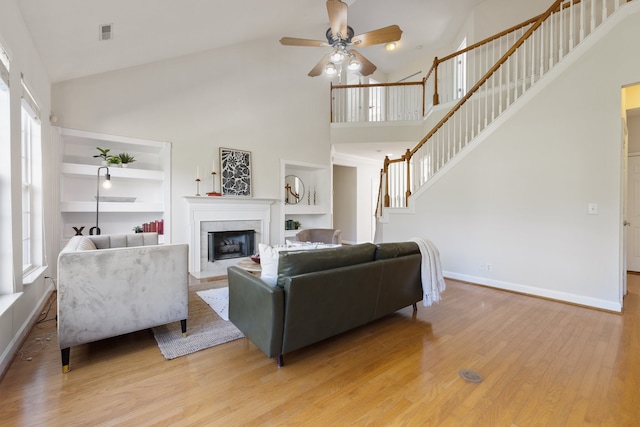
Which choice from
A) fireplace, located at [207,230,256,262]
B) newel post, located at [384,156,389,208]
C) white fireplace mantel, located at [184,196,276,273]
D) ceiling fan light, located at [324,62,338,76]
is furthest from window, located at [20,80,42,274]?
newel post, located at [384,156,389,208]

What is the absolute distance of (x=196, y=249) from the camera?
4836 millimetres

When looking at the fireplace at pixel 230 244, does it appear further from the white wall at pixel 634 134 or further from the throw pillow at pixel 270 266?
the white wall at pixel 634 134

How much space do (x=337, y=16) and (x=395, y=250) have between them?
8.73 ft

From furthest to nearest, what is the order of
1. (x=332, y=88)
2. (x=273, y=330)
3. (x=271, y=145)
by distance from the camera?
(x=332, y=88)
(x=271, y=145)
(x=273, y=330)

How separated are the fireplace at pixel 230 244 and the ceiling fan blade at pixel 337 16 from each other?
3.64 metres

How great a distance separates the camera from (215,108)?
5102mm

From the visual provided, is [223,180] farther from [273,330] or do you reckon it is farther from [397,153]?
[397,153]

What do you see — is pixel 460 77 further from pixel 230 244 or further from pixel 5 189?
pixel 5 189

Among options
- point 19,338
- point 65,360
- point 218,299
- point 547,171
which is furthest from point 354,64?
point 19,338

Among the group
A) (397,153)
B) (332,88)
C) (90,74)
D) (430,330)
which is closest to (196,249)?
(90,74)

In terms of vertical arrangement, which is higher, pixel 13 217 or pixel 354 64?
pixel 354 64

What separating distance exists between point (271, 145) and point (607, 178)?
16.4 ft

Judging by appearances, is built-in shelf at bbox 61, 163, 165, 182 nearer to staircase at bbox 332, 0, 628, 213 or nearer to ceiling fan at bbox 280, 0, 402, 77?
ceiling fan at bbox 280, 0, 402, 77

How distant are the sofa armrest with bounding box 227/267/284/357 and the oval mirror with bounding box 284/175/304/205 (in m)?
4.16
